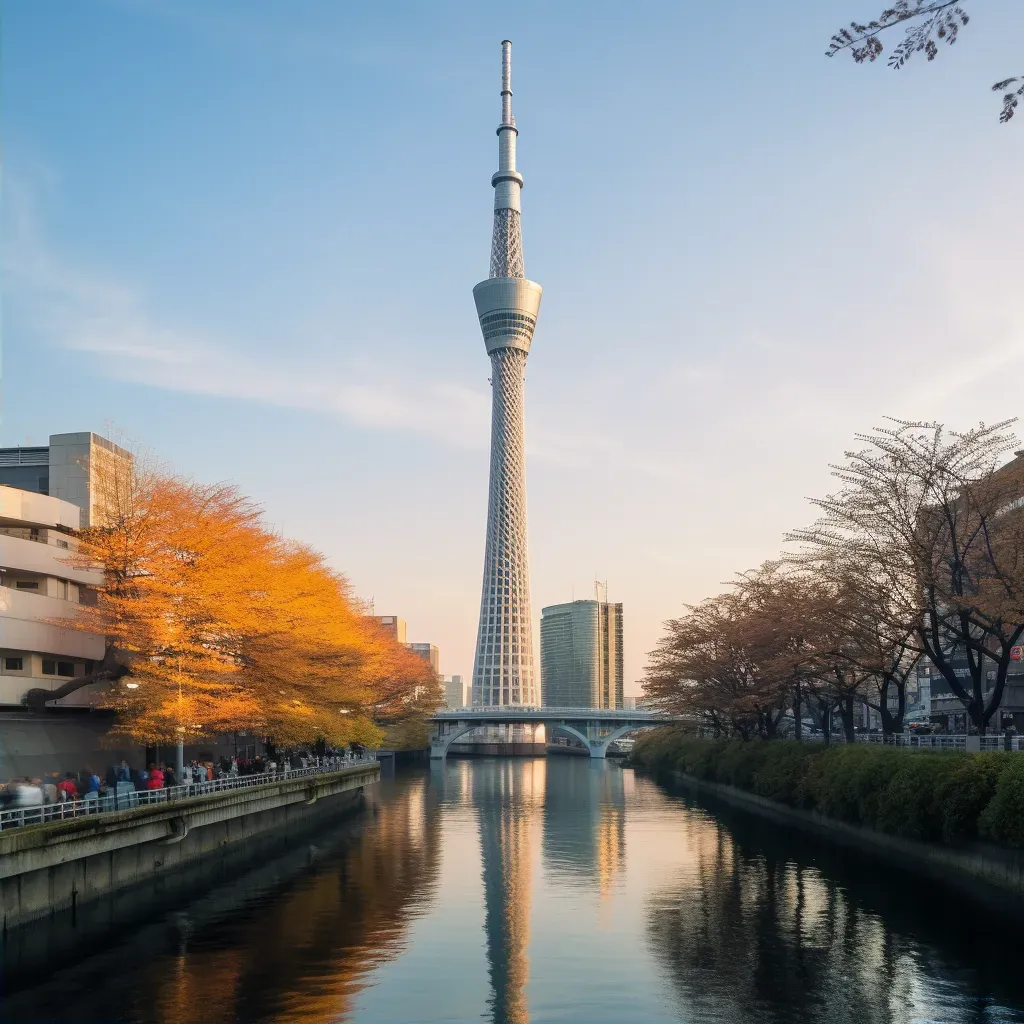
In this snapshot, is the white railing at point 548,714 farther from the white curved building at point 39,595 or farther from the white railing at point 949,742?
the white curved building at point 39,595

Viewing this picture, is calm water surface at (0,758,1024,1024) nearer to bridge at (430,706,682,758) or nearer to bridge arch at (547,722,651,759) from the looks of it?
bridge at (430,706,682,758)

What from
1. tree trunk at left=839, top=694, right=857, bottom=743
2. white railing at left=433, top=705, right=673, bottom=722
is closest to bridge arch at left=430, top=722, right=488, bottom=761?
white railing at left=433, top=705, right=673, bottom=722

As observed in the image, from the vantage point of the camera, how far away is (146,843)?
135ft

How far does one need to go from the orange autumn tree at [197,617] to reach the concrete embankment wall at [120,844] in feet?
14.1

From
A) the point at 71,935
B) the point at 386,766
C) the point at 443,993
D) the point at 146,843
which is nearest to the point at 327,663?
the point at 146,843

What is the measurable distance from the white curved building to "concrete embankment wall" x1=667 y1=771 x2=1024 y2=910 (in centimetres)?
4000

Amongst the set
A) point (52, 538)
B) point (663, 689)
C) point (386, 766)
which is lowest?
point (386, 766)

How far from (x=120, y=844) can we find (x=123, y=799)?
1968 millimetres

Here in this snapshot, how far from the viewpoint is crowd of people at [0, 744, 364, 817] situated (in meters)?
33.5

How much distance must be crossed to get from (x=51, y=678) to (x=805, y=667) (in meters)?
41.6

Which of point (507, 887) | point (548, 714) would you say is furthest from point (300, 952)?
point (548, 714)

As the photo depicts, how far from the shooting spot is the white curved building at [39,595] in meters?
50.2

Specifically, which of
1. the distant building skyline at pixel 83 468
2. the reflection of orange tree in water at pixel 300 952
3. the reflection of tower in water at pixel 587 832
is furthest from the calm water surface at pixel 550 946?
the distant building skyline at pixel 83 468

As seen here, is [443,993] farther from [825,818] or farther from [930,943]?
[825,818]
